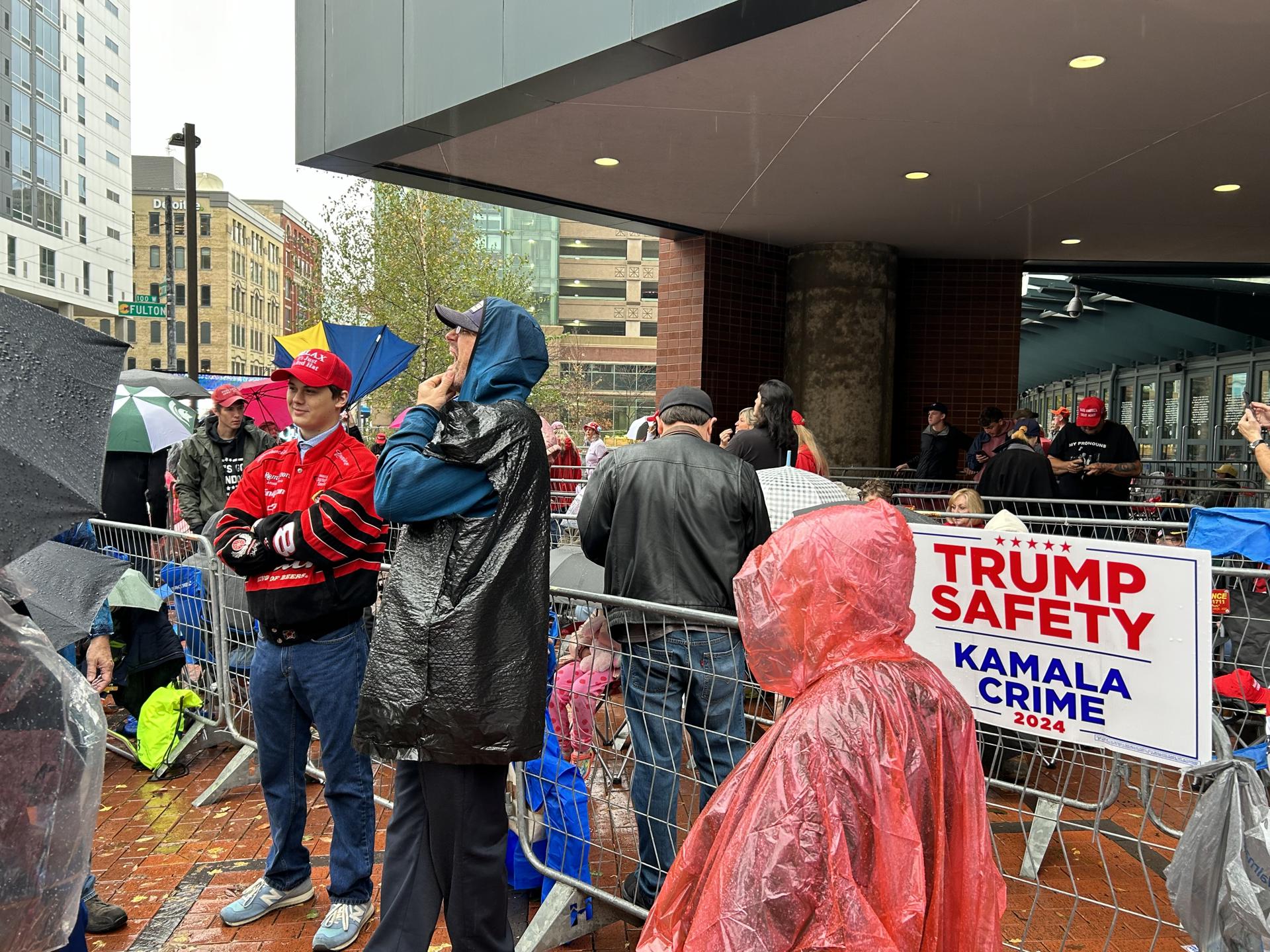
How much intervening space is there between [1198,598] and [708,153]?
7181 millimetres

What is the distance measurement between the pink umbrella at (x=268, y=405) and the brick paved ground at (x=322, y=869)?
4.77 m

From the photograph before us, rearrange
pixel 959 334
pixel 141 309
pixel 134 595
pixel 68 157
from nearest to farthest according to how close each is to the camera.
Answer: pixel 134 595, pixel 959 334, pixel 141 309, pixel 68 157

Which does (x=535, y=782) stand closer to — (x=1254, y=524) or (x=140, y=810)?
(x=140, y=810)

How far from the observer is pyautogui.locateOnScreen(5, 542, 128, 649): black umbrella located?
115 inches

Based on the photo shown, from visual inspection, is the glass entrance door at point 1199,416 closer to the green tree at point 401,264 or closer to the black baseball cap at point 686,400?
the black baseball cap at point 686,400

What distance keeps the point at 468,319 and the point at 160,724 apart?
12.1 ft

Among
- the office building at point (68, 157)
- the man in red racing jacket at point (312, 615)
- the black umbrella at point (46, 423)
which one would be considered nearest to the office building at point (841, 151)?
the man in red racing jacket at point (312, 615)

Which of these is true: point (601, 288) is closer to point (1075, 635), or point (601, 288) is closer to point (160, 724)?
point (160, 724)

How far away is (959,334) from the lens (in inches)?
536

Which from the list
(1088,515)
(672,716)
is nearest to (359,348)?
(672,716)

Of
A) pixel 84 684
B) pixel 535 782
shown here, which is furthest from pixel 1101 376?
pixel 84 684

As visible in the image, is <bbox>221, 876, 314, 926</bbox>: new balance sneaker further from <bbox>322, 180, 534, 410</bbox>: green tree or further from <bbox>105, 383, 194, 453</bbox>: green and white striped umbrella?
<bbox>322, 180, 534, 410</bbox>: green tree

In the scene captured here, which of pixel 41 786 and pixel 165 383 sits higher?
pixel 165 383

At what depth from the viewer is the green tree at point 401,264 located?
3484 cm
